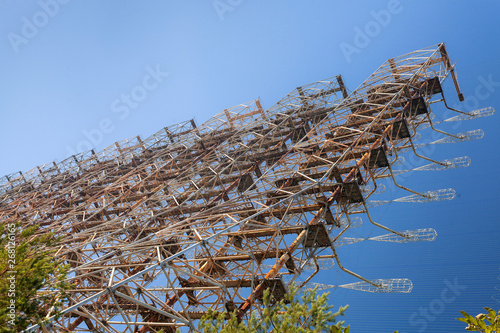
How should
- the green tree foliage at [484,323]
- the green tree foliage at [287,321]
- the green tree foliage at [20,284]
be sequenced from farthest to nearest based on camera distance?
the green tree foliage at [20,284]
the green tree foliage at [287,321]
the green tree foliage at [484,323]

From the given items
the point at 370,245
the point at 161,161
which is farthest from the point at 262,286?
the point at 161,161

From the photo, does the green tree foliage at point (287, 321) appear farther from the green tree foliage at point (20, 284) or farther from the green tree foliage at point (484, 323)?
the green tree foliage at point (20, 284)

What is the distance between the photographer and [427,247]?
29.4 m

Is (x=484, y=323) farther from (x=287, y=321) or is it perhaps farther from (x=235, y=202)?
(x=235, y=202)

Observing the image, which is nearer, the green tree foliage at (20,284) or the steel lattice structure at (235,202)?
the green tree foliage at (20,284)

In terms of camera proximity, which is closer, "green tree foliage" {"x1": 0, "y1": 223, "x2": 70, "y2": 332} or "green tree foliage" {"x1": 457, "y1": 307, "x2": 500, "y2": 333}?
"green tree foliage" {"x1": 457, "y1": 307, "x2": 500, "y2": 333}

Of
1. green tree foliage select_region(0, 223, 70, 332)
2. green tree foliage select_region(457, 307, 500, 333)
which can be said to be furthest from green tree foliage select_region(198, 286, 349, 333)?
green tree foliage select_region(0, 223, 70, 332)

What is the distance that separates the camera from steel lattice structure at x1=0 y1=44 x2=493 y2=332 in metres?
19.2

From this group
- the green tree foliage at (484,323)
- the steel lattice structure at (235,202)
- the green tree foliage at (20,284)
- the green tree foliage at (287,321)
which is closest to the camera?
the green tree foliage at (484,323)

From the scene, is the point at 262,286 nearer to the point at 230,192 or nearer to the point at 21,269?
the point at 21,269

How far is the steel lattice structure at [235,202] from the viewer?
19.2m

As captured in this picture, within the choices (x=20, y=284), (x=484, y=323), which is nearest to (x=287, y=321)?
(x=484, y=323)

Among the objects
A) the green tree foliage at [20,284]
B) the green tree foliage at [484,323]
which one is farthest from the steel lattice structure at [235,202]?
the green tree foliage at [484,323]

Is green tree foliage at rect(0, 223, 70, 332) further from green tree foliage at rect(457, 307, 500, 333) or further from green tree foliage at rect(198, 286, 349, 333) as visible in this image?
green tree foliage at rect(457, 307, 500, 333)
